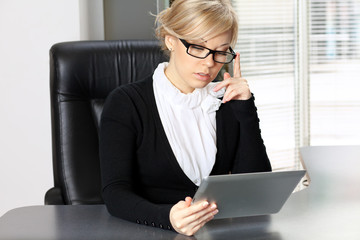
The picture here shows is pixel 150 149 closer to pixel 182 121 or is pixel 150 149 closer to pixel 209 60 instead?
pixel 182 121

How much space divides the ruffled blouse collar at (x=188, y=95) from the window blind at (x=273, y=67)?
1972 mm

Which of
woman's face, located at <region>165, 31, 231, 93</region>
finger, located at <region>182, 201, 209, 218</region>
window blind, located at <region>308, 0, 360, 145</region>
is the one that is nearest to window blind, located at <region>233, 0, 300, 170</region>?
window blind, located at <region>308, 0, 360, 145</region>

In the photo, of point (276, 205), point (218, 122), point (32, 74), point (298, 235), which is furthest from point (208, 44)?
point (32, 74)

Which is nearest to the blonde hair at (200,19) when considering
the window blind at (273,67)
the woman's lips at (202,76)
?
the woman's lips at (202,76)

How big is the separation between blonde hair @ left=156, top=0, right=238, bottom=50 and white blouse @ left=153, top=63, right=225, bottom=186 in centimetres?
19

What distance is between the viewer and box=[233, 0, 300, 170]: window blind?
3873 mm

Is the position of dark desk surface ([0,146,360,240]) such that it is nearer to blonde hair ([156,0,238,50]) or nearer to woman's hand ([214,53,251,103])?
woman's hand ([214,53,251,103])

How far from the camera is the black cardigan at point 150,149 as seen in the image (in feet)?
5.65

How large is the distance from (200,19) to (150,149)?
40cm

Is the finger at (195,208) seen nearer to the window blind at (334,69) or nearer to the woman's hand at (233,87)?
the woman's hand at (233,87)

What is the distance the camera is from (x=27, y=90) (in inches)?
110

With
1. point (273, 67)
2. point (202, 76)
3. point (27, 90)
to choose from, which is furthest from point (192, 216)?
point (273, 67)

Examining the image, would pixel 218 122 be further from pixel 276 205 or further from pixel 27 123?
pixel 27 123

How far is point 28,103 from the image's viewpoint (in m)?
2.80
